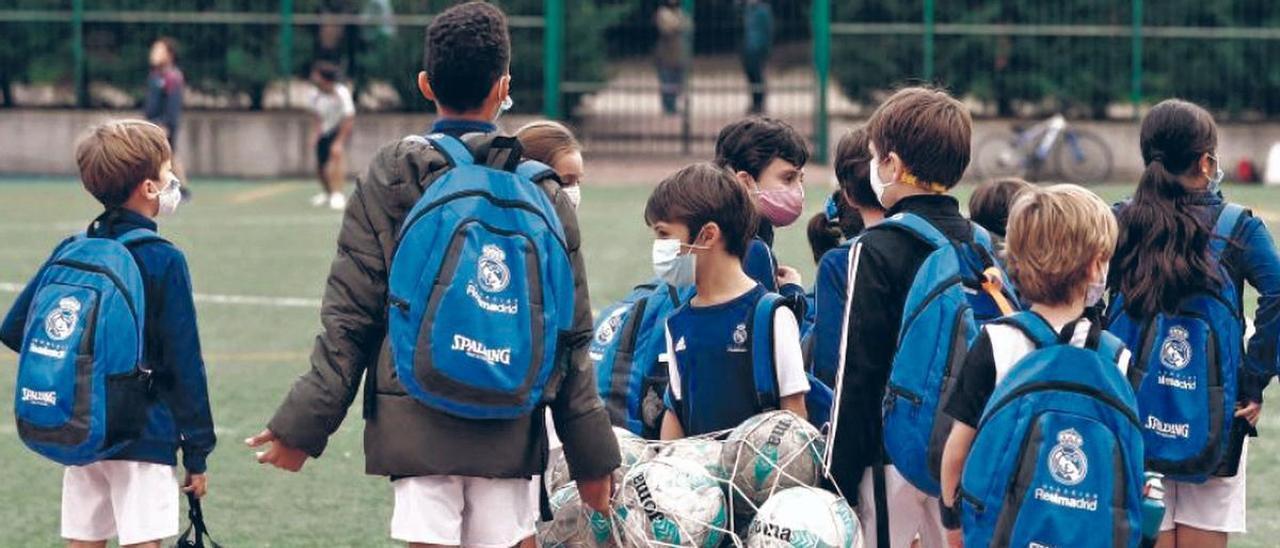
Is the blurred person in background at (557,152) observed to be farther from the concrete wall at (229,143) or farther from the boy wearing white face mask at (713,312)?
the concrete wall at (229,143)

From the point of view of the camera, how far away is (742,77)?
84.8 ft

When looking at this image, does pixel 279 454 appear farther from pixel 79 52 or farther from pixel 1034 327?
pixel 79 52

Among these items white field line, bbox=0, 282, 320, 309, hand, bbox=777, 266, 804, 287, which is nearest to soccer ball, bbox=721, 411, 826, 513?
hand, bbox=777, 266, 804, 287

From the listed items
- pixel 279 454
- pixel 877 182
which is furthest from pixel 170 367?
pixel 877 182

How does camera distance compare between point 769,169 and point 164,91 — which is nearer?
point 769,169

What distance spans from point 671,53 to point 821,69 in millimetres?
1730

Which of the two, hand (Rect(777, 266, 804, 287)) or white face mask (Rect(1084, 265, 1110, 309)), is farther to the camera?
hand (Rect(777, 266, 804, 287))

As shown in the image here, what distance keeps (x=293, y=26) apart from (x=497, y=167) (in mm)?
21294

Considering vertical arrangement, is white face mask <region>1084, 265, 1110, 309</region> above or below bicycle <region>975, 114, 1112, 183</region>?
above

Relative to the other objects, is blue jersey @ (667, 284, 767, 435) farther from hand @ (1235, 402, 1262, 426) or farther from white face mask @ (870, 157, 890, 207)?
hand @ (1235, 402, 1262, 426)

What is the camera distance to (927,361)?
205 inches

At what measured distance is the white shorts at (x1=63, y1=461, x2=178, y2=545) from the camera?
5.83 m

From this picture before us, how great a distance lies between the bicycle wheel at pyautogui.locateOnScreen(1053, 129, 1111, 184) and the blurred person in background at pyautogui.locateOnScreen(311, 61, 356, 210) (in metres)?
7.90

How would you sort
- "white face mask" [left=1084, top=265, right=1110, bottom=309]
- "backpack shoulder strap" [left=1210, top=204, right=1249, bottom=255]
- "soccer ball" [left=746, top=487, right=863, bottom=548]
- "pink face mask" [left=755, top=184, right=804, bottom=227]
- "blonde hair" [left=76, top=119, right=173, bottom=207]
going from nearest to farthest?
"white face mask" [left=1084, top=265, right=1110, bottom=309] → "soccer ball" [left=746, top=487, right=863, bottom=548] → "blonde hair" [left=76, top=119, right=173, bottom=207] → "backpack shoulder strap" [left=1210, top=204, right=1249, bottom=255] → "pink face mask" [left=755, top=184, right=804, bottom=227]
